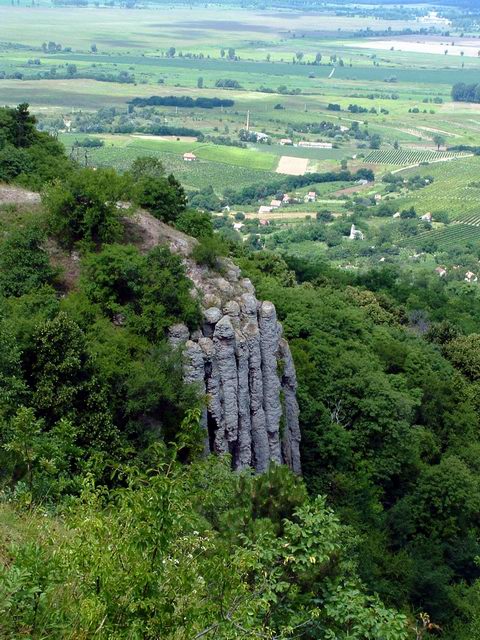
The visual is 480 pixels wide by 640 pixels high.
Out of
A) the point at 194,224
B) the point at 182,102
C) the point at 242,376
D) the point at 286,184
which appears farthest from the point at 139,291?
the point at 182,102

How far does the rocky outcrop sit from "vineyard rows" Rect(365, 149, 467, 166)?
354 ft

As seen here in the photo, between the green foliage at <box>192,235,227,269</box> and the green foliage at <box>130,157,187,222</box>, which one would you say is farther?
the green foliage at <box>130,157,187,222</box>

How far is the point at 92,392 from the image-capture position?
69.5ft

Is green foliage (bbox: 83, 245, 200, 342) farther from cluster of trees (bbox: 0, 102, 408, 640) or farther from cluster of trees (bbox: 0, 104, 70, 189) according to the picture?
cluster of trees (bbox: 0, 104, 70, 189)

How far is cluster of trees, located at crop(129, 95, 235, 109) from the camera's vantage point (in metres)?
148

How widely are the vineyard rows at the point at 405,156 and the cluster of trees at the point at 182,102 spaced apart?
31.8 metres

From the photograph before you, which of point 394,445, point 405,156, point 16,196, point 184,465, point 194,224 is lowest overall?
point 405,156

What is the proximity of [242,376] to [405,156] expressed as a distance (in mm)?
117903

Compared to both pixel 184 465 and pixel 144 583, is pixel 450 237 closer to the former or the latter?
pixel 184 465

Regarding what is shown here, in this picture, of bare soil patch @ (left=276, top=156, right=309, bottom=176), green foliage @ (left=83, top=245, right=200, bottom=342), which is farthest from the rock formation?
bare soil patch @ (left=276, top=156, right=309, bottom=176)

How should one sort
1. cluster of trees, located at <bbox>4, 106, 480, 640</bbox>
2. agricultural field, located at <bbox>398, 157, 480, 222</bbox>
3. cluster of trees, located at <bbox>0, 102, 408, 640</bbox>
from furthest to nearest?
agricultural field, located at <bbox>398, 157, 480, 222</bbox>, cluster of trees, located at <bbox>4, 106, 480, 640</bbox>, cluster of trees, located at <bbox>0, 102, 408, 640</bbox>

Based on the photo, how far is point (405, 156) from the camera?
450 feet

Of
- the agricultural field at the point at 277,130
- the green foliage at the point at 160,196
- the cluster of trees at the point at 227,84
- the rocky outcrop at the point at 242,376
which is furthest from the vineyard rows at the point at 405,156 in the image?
the rocky outcrop at the point at 242,376

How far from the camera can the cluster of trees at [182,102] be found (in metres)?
148
